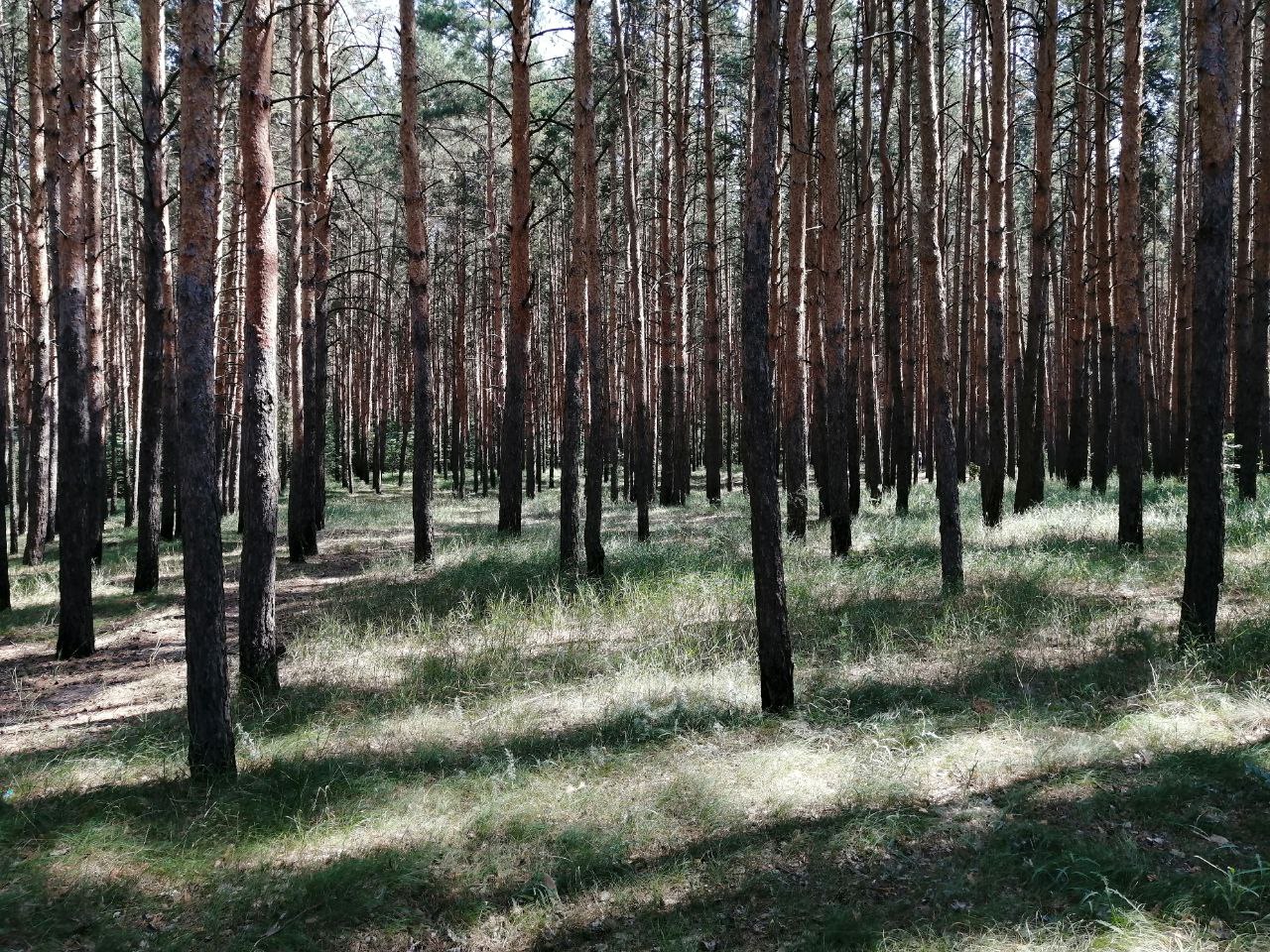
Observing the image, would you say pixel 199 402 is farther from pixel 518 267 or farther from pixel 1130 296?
pixel 1130 296

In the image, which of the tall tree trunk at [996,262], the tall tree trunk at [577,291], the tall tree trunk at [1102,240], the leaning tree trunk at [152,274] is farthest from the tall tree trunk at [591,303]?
the tall tree trunk at [1102,240]

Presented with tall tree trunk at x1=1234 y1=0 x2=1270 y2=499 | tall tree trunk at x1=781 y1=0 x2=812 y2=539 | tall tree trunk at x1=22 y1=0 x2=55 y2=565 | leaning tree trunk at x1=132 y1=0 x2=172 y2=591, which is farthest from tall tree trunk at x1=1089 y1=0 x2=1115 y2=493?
tall tree trunk at x1=22 y1=0 x2=55 y2=565

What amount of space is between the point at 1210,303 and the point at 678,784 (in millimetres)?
5184

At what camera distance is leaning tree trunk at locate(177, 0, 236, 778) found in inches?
187

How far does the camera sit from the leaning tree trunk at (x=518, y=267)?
11.3 meters

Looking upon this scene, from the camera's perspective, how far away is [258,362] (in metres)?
6.16

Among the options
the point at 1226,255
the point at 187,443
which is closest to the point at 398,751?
the point at 187,443

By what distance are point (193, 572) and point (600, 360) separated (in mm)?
6104

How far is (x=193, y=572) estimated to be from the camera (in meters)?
4.79

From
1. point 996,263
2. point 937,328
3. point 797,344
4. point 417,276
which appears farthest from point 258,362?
point 996,263

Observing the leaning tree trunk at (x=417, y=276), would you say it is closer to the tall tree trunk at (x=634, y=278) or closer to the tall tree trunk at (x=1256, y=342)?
the tall tree trunk at (x=634, y=278)

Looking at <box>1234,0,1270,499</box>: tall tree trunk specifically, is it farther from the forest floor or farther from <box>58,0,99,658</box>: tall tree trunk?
<box>58,0,99,658</box>: tall tree trunk

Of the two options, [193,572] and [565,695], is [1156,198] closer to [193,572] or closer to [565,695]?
[565,695]

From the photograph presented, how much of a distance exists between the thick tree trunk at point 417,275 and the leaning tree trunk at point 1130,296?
28.8ft
